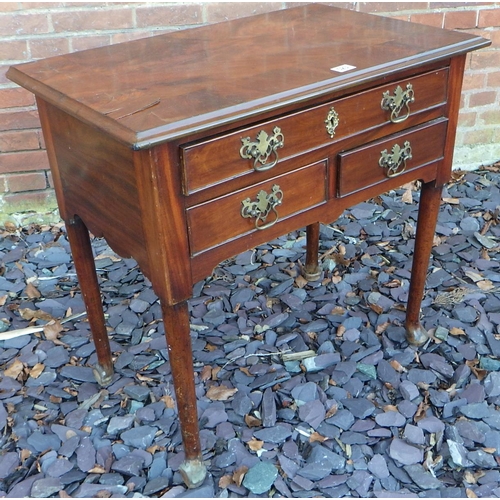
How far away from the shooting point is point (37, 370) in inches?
85.7

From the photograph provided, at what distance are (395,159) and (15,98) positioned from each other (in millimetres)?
1603

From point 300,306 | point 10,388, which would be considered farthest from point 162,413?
point 300,306

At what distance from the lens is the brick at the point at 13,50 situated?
8.60 ft

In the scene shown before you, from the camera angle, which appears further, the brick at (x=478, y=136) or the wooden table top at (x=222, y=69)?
the brick at (x=478, y=136)

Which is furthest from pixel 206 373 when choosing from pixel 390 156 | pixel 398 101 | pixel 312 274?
pixel 398 101

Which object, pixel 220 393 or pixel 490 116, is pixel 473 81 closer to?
pixel 490 116

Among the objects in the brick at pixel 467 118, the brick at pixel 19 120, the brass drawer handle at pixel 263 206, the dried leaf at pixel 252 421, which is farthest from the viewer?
the brick at pixel 467 118

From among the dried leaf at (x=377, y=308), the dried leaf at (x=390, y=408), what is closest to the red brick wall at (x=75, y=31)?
the dried leaf at (x=377, y=308)

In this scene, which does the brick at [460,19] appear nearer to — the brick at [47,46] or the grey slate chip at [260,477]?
the brick at [47,46]

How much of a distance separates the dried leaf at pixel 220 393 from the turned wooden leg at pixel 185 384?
11.1 inches

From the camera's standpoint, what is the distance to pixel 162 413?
6.61 feet

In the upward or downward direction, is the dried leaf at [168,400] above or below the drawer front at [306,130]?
below

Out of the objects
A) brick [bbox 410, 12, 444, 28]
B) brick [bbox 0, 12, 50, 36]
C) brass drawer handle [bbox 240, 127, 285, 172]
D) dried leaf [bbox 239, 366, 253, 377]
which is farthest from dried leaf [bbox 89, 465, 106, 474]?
brick [bbox 410, 12, 444, 28]

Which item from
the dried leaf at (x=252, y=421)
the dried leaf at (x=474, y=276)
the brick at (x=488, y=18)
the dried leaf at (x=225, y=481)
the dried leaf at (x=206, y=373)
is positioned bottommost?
the dried leaf at (x=225, y=481)
